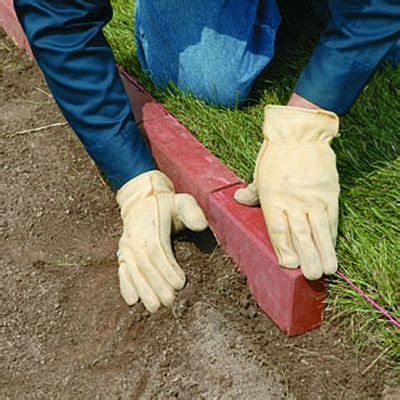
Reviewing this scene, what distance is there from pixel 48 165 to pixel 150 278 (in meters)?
0.91

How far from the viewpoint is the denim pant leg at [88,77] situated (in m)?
2.20

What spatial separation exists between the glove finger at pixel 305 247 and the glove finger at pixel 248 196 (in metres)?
0.20

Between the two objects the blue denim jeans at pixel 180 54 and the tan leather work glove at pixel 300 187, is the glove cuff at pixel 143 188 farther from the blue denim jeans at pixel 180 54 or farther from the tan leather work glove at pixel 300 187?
the tan leather work glove at pixel 300 187

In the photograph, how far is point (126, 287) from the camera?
2.13m

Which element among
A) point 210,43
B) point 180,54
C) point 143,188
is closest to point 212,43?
point 210,43

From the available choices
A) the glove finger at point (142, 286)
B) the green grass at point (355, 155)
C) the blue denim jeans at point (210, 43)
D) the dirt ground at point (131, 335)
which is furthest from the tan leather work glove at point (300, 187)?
the blue denim jeans at point (210, 43)

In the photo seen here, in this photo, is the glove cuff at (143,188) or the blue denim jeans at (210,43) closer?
the glove cuff at (143,188)

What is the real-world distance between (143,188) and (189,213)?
171 millimetres

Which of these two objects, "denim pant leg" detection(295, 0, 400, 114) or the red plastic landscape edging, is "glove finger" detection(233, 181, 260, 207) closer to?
the red plastic landscape edging

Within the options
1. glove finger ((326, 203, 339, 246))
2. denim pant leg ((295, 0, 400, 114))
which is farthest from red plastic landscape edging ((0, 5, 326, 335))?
denim pant leg ((295, 0, 400, 114))

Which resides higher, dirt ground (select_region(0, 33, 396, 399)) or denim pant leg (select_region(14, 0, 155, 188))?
denim pant leg (select_region(14, 0, 155, 188))

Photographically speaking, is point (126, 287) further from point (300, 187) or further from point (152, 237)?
point (300, 187)

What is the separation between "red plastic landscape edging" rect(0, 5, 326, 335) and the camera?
1949mm

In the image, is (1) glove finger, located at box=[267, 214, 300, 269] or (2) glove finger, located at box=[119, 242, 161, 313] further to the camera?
(2) glove finger, located at box=[119, 242, 161, 313]
